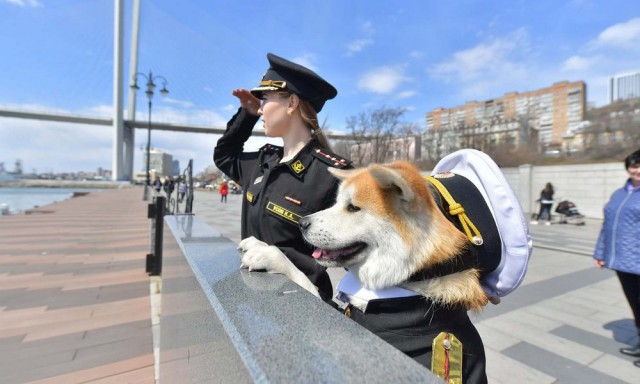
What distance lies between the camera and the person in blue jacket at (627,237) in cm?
341

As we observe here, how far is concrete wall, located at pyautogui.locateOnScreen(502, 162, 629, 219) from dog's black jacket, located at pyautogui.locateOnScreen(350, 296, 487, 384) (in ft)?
54.1

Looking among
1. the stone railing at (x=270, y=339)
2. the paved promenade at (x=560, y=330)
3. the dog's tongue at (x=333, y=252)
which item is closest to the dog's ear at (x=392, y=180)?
the dog's tongue at (x=333, y=252)

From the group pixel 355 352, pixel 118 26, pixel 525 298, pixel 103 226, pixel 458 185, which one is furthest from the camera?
pixel 118 26

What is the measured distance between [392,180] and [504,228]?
476mm

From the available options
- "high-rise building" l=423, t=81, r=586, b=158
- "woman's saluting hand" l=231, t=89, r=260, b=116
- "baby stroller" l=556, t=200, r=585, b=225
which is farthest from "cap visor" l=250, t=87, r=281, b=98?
"high-rise building" l=423, t=81, r=586, b=158

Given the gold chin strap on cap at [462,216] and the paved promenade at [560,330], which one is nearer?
the gold chin strap on cap at [462,216]

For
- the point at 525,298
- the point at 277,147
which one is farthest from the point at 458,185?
the point at 525,298

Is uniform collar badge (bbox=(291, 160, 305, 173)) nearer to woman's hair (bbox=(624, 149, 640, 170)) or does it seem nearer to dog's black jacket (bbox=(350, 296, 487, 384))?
dog's black jacket (bbox=(350, 296, 487, 384))

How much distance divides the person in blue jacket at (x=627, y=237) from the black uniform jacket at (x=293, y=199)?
11.2 feet

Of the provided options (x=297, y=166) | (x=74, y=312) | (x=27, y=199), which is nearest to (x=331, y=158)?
(x=297, y=166)

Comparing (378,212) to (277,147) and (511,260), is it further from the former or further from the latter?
(277,147)

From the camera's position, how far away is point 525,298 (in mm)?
5117

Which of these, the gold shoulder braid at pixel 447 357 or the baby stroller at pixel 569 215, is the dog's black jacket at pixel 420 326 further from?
the baby stroller at pixel 569 215

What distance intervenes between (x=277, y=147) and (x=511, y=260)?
1442 mm
